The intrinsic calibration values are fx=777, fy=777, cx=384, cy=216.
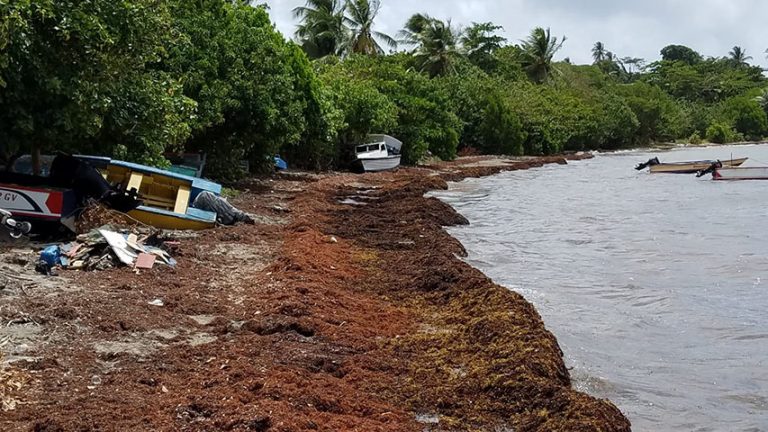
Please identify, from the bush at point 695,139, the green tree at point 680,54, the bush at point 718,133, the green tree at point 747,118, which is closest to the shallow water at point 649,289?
the bush at point 695,139

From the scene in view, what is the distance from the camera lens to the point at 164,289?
957 centimetres

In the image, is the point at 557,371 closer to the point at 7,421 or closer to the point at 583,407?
the point at 583,407

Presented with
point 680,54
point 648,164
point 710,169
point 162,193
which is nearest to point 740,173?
point 710,169

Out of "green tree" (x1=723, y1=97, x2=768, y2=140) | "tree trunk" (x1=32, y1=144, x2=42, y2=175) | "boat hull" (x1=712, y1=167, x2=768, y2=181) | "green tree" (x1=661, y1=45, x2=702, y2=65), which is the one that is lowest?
"boat hull" (x1=712, y1=167, x2=768, y2=181)

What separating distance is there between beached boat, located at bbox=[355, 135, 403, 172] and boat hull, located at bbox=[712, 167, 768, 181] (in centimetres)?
1541

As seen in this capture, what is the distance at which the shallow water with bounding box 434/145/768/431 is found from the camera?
7.74 m

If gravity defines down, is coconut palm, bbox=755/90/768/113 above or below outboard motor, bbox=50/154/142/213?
above

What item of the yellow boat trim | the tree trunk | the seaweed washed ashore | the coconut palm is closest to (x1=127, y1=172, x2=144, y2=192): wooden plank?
the yellow boat trim

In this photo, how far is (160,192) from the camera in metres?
14.9

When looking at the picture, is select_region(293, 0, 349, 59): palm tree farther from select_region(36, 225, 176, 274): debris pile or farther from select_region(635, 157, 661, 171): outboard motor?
select_region(36, 225, 176, 274): debris pile

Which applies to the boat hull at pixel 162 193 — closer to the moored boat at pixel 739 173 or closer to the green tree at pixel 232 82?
the green tree at pixel 232 82

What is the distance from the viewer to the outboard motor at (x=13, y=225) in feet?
33.6

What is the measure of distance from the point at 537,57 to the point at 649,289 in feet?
216

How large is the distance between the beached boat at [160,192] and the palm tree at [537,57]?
A: 63824 mm
